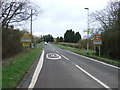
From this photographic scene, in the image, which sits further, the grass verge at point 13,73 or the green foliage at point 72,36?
the green foliage at point 72,36

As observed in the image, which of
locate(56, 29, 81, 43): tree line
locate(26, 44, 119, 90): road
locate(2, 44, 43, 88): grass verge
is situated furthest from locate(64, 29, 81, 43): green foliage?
locate(26, 44, 119, 90): road

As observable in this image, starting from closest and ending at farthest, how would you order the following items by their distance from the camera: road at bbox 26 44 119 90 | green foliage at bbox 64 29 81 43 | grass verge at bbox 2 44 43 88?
1. grass verge at bbox 2 44 43 88
2. road at bbox 26 44 119 90
3. green foliage at bbox 64 29 81 43

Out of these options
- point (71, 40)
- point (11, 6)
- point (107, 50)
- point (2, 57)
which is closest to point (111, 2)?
point (107, 50)

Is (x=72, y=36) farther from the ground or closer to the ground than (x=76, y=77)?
farther from the ground

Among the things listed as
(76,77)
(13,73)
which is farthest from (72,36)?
(13,73)

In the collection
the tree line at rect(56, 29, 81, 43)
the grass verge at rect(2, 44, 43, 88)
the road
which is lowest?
the road

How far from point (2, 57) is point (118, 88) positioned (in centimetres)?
1296

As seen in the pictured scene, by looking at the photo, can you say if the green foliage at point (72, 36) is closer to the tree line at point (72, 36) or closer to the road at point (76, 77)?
the tree line at point (72, 36)

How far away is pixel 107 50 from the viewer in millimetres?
26031

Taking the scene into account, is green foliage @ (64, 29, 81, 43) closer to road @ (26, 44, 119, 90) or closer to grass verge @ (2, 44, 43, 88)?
grass verge @ (2, 44, 43, 88)

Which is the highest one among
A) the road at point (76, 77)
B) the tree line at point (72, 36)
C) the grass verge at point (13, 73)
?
the tree line at point (72, 36)

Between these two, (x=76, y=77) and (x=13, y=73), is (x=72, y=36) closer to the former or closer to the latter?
(x=76, y=77)

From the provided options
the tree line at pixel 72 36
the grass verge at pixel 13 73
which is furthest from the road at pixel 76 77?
the tree line at pixel 72 36

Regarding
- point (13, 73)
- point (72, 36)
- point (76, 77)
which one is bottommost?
point (76, 77)
